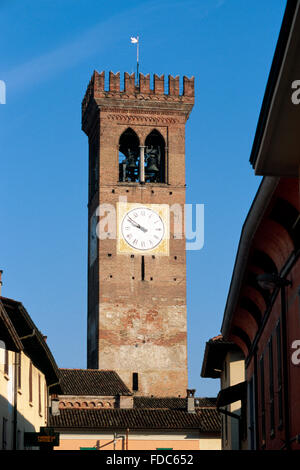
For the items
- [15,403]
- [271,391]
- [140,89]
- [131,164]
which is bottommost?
[271,391]

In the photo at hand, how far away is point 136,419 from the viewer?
162ft

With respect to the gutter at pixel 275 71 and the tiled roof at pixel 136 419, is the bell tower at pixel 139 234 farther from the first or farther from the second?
the gutter at pixel 275 71

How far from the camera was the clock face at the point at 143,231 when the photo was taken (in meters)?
62.6

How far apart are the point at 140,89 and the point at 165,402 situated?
20.7 metres

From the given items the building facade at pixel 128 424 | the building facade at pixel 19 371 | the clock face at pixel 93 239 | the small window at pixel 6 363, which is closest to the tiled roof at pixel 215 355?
the building facade at pixel 19 371

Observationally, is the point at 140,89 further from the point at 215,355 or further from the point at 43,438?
the point at 43,438

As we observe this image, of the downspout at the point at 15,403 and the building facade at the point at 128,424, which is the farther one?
the building facade at the point at 128,424

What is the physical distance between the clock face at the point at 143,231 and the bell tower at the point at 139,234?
0.06 meters

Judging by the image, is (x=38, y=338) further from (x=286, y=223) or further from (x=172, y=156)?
(x=172, y=156)

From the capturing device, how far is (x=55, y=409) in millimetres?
48531

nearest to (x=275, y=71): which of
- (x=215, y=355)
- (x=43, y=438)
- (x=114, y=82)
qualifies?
(x=43, y=438)

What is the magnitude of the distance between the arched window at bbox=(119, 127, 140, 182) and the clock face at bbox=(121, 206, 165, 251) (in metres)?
2.40

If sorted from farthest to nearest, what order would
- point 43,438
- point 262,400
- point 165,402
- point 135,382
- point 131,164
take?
point 131,164 → point 135,382 → point 165,402 → point 43,438 → point 262,400

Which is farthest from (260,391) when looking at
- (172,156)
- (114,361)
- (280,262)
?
(172,156)
